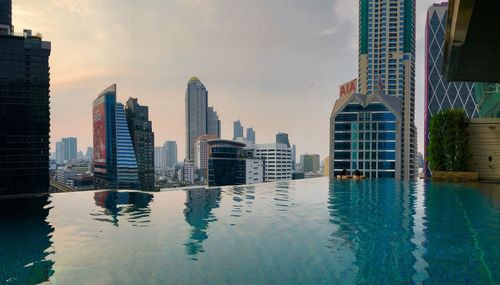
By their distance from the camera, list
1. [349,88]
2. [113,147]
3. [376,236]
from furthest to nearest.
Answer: [113,147] → [349,88] → [376,236]

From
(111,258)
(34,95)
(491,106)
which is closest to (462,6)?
(111,258)

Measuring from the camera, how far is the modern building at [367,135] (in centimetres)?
8206

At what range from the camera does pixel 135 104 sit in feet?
607

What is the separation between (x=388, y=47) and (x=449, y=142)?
412 feet

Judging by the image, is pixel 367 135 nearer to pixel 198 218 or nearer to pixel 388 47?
pixel 198 218

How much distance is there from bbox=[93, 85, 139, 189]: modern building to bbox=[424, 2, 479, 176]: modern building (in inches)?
5309

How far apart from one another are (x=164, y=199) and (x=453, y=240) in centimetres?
1815

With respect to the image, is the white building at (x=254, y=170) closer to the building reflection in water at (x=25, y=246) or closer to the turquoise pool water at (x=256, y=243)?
the turquoise pool water at (x=256, y=243)

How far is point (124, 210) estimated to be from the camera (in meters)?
18.6

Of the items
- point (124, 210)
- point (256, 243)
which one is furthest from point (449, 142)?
point (124, 210)

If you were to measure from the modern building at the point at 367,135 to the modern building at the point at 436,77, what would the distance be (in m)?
68.4

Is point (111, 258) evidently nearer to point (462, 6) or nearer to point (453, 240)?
point (453, 240)

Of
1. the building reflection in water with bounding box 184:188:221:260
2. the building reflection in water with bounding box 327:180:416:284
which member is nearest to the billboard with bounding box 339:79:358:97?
the building reflection in water with bounding box 327:180:416:284

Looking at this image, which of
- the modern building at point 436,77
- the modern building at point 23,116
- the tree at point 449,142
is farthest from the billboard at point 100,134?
the modern building at point 436,77
